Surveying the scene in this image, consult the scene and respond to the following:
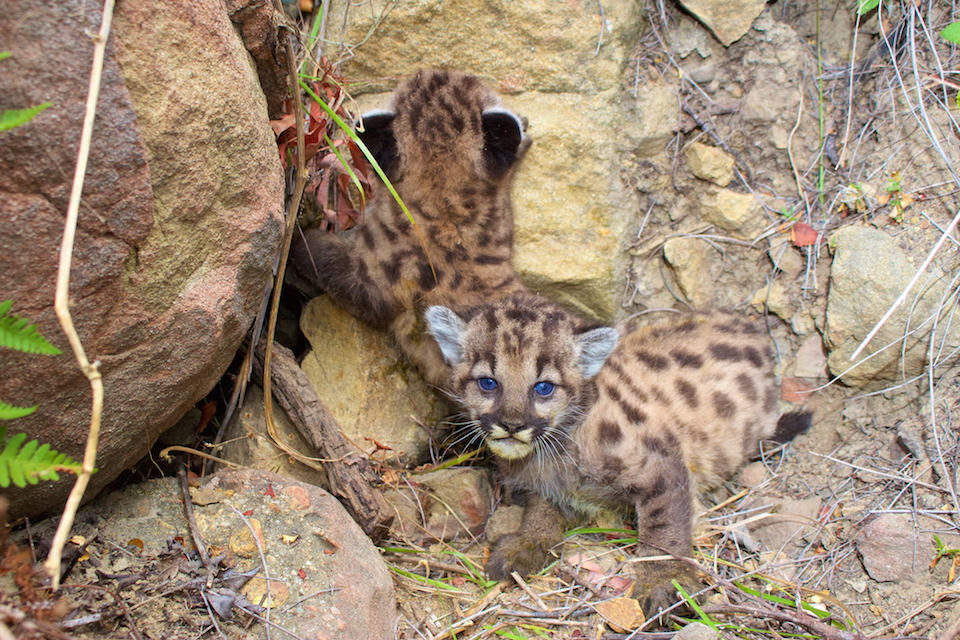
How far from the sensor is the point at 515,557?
4254 mm

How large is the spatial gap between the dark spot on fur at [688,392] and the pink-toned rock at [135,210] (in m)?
2.66

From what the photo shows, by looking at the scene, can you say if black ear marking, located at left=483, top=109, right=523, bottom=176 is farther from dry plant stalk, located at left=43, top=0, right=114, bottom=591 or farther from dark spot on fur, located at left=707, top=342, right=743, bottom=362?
dry plant stalk, located at left=43, top=0, right=114, bottom=591

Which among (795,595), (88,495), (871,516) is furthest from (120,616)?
(871,516)

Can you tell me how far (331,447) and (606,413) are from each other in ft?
5.25

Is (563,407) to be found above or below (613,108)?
below

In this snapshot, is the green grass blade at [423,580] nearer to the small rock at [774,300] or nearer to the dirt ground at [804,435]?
the dirt ground at [804,435]

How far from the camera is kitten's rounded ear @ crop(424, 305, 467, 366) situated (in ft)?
14.7

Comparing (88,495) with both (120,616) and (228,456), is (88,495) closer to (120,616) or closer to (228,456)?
(120,616)

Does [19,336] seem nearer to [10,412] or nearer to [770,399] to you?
[10,412]

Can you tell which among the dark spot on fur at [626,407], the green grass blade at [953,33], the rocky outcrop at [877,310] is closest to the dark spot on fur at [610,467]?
the dark spot on fur at [626,407]

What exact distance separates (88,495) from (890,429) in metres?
4.27

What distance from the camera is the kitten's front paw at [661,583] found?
397 centimetres

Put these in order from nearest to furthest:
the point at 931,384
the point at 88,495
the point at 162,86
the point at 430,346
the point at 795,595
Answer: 1. the point at 162,86
2. the point at 88,495
3. the point at 795,595
4. the point at 931,384
5. the point at 430,346

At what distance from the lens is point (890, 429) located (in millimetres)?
4617
